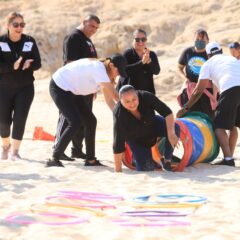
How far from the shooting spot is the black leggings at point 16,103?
22.1ft

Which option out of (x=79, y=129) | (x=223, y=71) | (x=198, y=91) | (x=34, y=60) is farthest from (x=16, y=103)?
(x=223, y=71)

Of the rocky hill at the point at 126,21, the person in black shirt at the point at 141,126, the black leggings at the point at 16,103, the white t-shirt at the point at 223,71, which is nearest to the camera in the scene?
the person in black shirt at the point at 141,126

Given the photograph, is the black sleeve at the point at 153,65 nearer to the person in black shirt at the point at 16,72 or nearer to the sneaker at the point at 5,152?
the person in black shirt at the point at 16,72

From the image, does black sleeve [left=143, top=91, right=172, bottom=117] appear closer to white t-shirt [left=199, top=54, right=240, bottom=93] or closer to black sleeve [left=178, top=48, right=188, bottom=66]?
white t-shirt [left=199, top=54, right=240, bottom=93]

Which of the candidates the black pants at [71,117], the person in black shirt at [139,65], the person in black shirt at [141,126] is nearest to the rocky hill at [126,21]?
the person in black shirt at [139,65]

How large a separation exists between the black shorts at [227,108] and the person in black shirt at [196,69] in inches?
30.8

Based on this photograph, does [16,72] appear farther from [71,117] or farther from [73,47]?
[71,117]

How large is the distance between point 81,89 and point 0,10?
24.9 m

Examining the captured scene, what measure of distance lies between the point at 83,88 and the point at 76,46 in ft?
2.68

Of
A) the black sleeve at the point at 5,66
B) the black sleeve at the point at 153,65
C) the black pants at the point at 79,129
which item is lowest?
the black pants at the point at 79,129

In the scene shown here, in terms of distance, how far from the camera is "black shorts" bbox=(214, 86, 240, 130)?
6449 mm

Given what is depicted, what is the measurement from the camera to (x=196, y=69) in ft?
24.6

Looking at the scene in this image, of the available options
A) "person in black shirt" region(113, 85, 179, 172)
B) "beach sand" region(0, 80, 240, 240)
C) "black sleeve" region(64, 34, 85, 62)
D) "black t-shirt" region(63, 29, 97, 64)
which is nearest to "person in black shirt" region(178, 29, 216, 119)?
Answer: "beach sand" region(0, 80, 240, 240)

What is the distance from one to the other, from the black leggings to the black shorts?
223 centimetres
